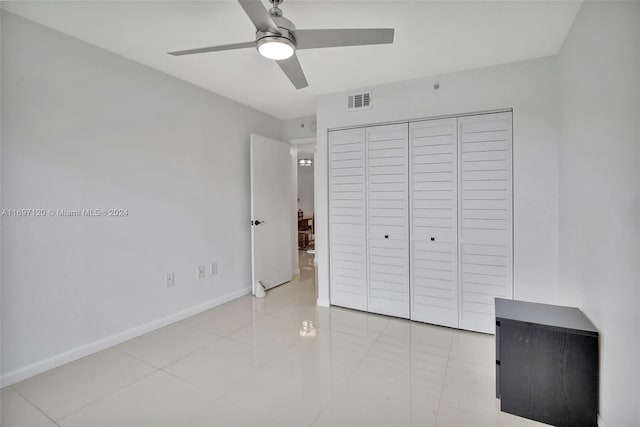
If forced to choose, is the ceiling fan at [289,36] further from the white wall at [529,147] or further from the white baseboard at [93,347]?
the white baseboard at [93,347]

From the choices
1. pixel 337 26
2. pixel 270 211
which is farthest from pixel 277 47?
pixel 270 211

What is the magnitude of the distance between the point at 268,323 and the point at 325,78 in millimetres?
2452

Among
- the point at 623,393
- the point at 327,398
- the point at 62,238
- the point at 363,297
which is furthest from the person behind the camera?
the point at 363,297

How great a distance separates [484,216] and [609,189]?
4.09ft

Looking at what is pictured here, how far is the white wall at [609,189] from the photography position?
1254mm

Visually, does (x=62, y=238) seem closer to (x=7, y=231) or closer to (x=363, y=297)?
(x=7, y=231)

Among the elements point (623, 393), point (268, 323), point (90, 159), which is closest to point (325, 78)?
point (90, 159)

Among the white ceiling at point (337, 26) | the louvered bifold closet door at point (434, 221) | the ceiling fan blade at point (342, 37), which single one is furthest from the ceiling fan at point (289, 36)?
the louvered bifold closet door at point (434, 221)

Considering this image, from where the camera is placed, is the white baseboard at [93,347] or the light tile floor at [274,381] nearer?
the light tile floor at [274,381]

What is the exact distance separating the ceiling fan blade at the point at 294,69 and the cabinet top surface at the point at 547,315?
198 centimetres

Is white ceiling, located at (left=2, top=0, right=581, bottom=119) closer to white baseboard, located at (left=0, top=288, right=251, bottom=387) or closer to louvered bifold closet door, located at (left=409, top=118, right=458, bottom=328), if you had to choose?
louvered bifold closet door, located at (left=409, top=118, right=458, bottom=328)

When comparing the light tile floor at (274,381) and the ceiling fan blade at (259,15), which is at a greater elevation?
the ceiling fan blade at (259,15)

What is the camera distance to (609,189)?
1.46 metres

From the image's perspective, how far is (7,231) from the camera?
1.96 metres
